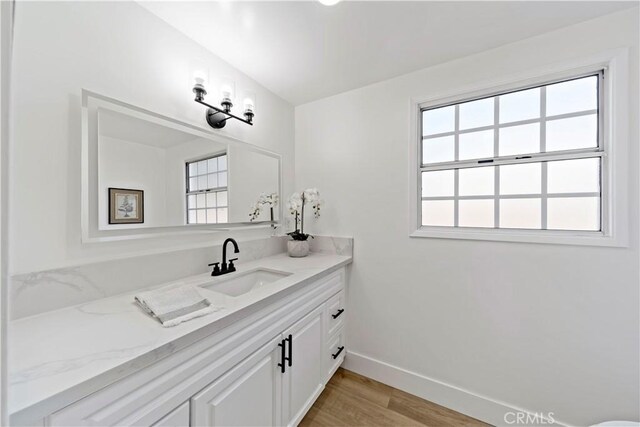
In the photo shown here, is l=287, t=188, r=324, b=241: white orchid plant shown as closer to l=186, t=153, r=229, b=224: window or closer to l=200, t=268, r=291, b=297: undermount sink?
l=200, t=268, r=291, b=297: undermount sink

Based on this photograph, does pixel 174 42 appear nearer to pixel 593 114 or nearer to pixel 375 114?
pixel 375 114

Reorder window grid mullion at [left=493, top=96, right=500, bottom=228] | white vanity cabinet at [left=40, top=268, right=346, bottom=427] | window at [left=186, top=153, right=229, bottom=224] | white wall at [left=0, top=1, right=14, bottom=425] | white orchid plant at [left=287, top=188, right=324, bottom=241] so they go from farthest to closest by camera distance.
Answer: white orchid plant at [left=287, top=188, right=324, bottom=241]
window grid mullion at [left=493, top=96, right=500, bottom=228]
window at [left=186, top=153, right=229, bottom=224]
white vanity cabinet at [left=40, top=268, right=346, bottom=427]
white wall at [left=0, top=1, right=14, bottom=425]

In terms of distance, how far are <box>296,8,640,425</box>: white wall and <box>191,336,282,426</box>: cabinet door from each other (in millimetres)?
964

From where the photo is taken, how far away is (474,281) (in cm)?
154

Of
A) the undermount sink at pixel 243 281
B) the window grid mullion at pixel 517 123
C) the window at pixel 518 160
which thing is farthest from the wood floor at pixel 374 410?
the window grid mullion at pixel 517 123

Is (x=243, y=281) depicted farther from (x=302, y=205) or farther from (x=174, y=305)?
(x=302, y=205)

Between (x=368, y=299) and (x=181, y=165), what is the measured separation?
1613 millimetres

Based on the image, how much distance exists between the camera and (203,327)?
0.81 m

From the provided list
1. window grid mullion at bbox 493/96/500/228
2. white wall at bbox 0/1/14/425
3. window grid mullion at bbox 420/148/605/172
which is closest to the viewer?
white wall at bbox 0/1/14/425

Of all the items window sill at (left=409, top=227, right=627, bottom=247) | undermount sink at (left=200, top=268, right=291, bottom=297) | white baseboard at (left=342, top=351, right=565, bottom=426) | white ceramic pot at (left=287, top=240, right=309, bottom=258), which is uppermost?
window sill at (left=409, top=227, right=627, bottom=247)

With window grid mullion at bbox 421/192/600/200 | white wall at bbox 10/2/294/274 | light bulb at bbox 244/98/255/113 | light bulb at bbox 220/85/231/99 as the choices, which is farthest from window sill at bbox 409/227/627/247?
white wall at bbox 10/2/294/274

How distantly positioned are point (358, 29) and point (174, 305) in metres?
1.65

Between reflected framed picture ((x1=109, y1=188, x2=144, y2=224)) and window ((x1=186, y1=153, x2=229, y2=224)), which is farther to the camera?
window ((x1=186, y1=153, x2=229, y2=224))

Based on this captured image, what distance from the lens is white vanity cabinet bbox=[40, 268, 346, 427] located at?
634 mm
